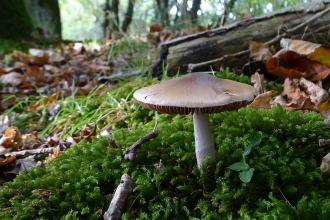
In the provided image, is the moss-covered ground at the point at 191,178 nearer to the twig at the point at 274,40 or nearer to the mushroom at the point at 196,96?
the mushroom at the point at 196,96

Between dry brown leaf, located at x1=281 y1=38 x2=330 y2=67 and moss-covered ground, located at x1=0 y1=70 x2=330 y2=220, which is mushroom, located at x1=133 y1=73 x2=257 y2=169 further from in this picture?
dry brown leaf, located at x1=281 y1=38 x2=330 y2=67

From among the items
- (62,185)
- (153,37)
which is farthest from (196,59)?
(153,37)

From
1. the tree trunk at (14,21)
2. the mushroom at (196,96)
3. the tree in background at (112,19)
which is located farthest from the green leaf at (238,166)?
the tree trunk at (14,21)

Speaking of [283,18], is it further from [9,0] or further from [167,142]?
[9,0]

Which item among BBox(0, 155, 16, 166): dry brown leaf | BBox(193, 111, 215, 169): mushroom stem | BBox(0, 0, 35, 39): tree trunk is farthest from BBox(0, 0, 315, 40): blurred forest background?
BBox(0, 155, 16, 166): dry brown leaf

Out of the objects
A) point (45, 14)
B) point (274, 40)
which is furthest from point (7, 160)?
point (45, 14)

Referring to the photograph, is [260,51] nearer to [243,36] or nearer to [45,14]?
[243,36]
